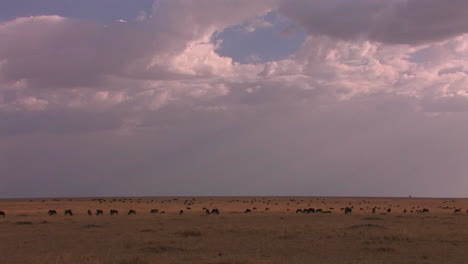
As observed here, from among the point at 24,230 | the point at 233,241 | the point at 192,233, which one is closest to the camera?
the point at 233,241

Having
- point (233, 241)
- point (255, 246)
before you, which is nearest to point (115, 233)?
point (233, 241)

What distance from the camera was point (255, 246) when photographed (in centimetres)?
2198

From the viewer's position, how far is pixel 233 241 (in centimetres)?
2383

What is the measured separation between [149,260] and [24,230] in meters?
17.7

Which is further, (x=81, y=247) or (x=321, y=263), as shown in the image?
(x=81, y=247)

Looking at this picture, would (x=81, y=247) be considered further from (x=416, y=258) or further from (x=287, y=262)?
(x=416, y=258)

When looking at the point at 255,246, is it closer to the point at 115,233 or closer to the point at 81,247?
the point at 81,247

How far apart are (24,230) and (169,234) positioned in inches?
392

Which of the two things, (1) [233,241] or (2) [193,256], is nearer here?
(2) [193,256]

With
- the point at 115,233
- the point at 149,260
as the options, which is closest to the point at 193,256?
the point at 149,260

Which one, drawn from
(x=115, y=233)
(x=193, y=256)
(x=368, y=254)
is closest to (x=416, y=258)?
(x=368, y=254)

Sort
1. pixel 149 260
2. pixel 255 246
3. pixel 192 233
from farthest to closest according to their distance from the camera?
pixel 192 233
pixel 255 246
pixel 149 260

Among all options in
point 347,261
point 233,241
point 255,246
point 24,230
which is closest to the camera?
point 347,261

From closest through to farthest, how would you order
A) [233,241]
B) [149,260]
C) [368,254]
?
[149,260]
[368,254]
[233,241]
